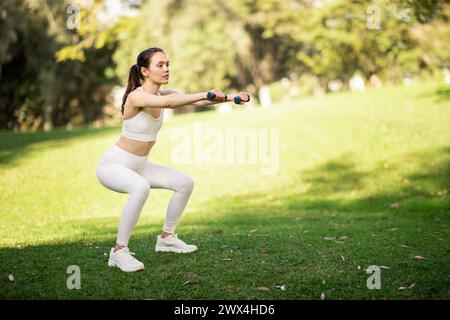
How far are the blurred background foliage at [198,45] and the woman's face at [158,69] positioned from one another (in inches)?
256

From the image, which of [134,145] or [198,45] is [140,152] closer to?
[134,145]

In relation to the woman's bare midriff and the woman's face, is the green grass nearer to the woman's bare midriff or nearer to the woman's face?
the woman's bare midriff

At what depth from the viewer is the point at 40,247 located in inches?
261

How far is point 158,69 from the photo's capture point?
559 centimetres

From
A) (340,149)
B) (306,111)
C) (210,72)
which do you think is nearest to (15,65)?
(210,72)

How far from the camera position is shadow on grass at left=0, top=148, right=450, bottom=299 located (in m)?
4.87

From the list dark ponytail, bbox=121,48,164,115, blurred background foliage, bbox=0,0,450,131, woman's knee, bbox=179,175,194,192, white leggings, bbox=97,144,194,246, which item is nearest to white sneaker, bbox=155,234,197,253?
white leggings, bbox=97,144,194,246

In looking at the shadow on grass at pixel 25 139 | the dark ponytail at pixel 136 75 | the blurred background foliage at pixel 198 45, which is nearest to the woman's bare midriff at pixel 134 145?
the dark ponytail at pixel 136 75

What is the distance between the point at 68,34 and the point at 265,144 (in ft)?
42.5

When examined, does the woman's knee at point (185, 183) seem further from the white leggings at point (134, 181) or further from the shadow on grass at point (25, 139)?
the shadow on grass at point (25, 139)

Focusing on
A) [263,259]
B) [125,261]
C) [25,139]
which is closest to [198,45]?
[25,139]

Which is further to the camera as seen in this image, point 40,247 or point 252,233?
point 252,233

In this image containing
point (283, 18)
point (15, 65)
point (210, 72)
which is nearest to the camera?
point (283, 18)
